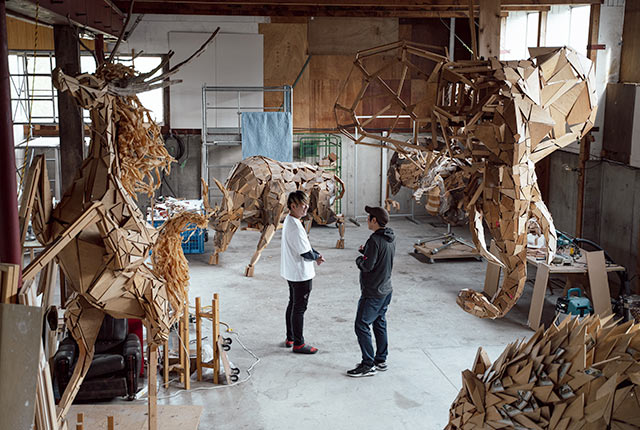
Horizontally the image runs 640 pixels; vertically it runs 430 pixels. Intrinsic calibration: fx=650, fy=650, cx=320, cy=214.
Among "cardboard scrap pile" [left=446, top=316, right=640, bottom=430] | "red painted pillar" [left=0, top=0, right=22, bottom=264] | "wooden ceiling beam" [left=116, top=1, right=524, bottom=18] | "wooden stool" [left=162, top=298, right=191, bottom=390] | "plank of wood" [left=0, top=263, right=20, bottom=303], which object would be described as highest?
"wooden ceiling beam" [left=116, top=1, right=524, bottom=18]

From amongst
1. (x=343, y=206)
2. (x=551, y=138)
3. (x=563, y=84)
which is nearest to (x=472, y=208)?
(x=551, y=138)

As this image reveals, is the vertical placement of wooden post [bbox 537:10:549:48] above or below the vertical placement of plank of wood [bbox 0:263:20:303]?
above

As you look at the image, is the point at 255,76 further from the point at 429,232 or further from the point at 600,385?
the point at 600,385

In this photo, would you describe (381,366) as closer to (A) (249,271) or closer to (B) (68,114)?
(A) (249,271)

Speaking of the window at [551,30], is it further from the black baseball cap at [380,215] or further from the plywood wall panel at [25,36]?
the plywood wall panel at [25,36]

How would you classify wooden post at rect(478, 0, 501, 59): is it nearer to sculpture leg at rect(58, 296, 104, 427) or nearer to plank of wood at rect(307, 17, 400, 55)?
sculpture leg at rect(58, 296, 104, 427)

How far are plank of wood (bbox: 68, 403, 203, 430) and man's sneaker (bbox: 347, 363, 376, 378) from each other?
166 centimetres

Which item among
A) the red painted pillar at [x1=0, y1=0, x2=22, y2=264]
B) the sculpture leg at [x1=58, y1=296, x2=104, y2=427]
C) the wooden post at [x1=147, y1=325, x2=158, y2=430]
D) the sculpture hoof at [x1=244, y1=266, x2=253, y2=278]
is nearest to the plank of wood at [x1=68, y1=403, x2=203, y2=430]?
the wooden post at [x1=147, y1=325, x2=158, y2=430]

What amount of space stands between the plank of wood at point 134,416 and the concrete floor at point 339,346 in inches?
12.4

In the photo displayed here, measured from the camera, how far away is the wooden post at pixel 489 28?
500cm

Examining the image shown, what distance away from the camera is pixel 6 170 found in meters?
2.70

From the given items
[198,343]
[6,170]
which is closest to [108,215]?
[6,170]

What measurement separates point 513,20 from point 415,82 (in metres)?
2.84

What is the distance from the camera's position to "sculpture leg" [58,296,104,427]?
4.27 meters
